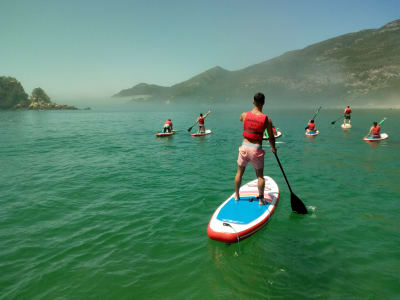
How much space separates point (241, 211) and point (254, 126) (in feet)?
8.92

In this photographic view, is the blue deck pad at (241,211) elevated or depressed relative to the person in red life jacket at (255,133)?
depressed

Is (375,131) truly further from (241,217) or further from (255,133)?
(241,217)

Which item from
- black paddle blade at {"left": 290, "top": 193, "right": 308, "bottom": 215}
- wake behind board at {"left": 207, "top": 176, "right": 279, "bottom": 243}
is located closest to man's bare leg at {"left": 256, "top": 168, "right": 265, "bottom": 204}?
wake behind board at {"left": 207, "top": 176, "right": 279, "bottom": 243}

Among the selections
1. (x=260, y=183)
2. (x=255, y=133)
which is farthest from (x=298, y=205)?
(x=255, y=133)

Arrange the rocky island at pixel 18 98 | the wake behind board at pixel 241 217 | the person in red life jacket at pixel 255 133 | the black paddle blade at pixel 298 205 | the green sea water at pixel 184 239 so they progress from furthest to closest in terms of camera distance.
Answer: the rocky island at pixel 18 98, the black paddle blade at pixel 298 205, the person in red life jacket at pixel 255 133, the wake behind board at pixel 241 217, the green sea water at pixel 184 239

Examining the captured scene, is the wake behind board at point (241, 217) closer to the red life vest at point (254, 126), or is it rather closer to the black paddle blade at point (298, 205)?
the black paddle blade at point (298, 205)

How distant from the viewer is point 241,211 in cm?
732

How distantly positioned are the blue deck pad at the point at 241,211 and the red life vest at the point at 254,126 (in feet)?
7.64

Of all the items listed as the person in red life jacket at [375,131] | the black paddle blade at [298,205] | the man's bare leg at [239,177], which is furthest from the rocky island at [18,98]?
the black paddle blade at [298,205]

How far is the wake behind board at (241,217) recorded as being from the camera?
20.6ft

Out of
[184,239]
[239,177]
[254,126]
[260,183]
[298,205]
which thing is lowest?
[184,239]

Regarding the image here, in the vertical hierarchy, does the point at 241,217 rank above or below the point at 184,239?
above

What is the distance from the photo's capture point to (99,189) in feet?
Result: 38.1

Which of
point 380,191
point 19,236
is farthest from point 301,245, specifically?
point 19,236
